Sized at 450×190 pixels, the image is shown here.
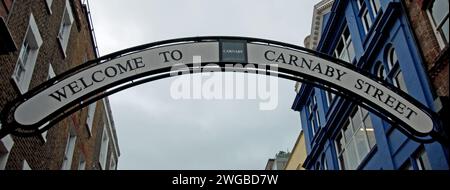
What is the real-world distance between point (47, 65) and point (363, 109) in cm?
1046

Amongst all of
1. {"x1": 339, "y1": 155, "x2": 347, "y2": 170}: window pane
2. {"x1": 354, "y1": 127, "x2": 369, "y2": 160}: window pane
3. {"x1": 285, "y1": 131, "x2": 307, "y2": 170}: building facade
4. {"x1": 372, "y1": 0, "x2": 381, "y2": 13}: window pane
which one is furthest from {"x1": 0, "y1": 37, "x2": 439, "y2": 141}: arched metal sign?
{"x1": 285, "y1": 131, "x2": 307, "y2": 170}: building facade

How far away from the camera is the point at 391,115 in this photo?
21.4 feet

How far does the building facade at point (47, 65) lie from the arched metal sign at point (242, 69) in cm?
225

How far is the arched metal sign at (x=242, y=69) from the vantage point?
6176mm

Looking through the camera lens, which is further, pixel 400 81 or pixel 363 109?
pixel 363 109

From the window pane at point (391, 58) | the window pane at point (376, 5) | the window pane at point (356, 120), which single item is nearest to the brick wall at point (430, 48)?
the window pane at point (391, 58)

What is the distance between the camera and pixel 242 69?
679 centimetres

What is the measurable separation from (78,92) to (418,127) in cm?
489

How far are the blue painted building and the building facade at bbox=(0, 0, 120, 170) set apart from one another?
365 inches

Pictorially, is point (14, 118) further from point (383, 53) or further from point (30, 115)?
point (383, 53)

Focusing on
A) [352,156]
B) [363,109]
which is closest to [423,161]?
[363,109]

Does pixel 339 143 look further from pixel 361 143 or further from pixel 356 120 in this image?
pixel 361 143

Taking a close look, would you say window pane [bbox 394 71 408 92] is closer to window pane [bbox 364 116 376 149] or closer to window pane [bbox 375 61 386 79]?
window pane [bbox 375 61 386 79]

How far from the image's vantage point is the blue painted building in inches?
439
